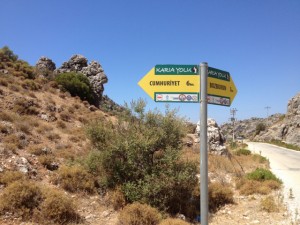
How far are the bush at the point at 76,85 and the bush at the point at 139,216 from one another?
973 inches

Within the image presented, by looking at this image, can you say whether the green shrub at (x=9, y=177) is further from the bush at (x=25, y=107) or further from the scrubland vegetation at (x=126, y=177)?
the bush at (x=25, y=107)

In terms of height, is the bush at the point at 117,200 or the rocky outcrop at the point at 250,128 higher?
the rocky outcrop at the point at 250,128

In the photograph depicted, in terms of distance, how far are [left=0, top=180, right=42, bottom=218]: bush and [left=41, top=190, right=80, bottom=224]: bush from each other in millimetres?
326

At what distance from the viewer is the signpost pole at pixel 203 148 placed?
349cm

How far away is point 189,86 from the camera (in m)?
3.73

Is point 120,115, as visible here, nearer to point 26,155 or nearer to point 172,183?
point 172,183

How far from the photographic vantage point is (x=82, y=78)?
33.4 m

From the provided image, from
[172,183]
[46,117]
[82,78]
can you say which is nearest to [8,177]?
[172,183]

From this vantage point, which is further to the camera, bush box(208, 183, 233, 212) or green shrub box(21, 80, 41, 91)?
green shrub box(21, 80, 41, 91)

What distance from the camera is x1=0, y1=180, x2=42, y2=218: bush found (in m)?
7.46

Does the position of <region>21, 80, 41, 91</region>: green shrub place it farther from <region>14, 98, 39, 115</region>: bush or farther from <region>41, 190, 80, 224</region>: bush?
<region>41, 190, 80, 224</region>: bush

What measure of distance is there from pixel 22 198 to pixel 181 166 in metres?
5.09

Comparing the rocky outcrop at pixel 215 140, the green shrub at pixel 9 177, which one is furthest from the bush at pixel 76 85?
the green shrub at pixel 9 177

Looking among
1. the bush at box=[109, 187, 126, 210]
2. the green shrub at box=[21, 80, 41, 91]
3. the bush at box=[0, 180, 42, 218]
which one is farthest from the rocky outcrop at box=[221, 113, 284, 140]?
the bush at box=[0, 180, 42, 218]
